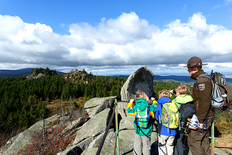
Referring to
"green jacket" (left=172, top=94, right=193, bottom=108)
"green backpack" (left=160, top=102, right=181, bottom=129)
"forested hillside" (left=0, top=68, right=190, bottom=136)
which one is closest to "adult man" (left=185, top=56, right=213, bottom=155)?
"green jacket" (left=172, top=94, right=193, bottom=108)

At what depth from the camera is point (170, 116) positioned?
125 inches

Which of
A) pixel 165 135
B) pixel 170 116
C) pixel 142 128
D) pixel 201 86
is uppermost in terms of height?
pixel 201 86

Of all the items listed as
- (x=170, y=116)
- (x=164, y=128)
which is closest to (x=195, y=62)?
(x=170, y=116)

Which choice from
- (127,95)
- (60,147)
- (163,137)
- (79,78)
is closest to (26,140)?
(60,147)

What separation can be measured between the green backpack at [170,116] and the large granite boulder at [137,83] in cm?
850

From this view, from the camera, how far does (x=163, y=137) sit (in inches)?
133

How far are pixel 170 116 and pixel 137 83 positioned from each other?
9880 millimetres

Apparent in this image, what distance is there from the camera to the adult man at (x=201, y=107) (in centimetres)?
279

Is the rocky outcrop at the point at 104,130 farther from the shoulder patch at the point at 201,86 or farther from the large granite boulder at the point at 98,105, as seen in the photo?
the shoulder patch at the point at 201,86

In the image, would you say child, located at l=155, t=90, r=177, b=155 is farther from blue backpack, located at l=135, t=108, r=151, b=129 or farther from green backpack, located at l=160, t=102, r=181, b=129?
blue backpack, located at l=135, t=108, r=151, b=129

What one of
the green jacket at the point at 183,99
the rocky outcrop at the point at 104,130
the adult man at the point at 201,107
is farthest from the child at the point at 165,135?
the rocky outcrop at the point at 104,130

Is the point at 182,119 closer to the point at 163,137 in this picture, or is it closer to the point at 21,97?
the point at 163,137

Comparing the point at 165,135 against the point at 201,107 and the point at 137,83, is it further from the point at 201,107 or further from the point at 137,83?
the point at 137,83

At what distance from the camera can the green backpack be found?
10.3ft
